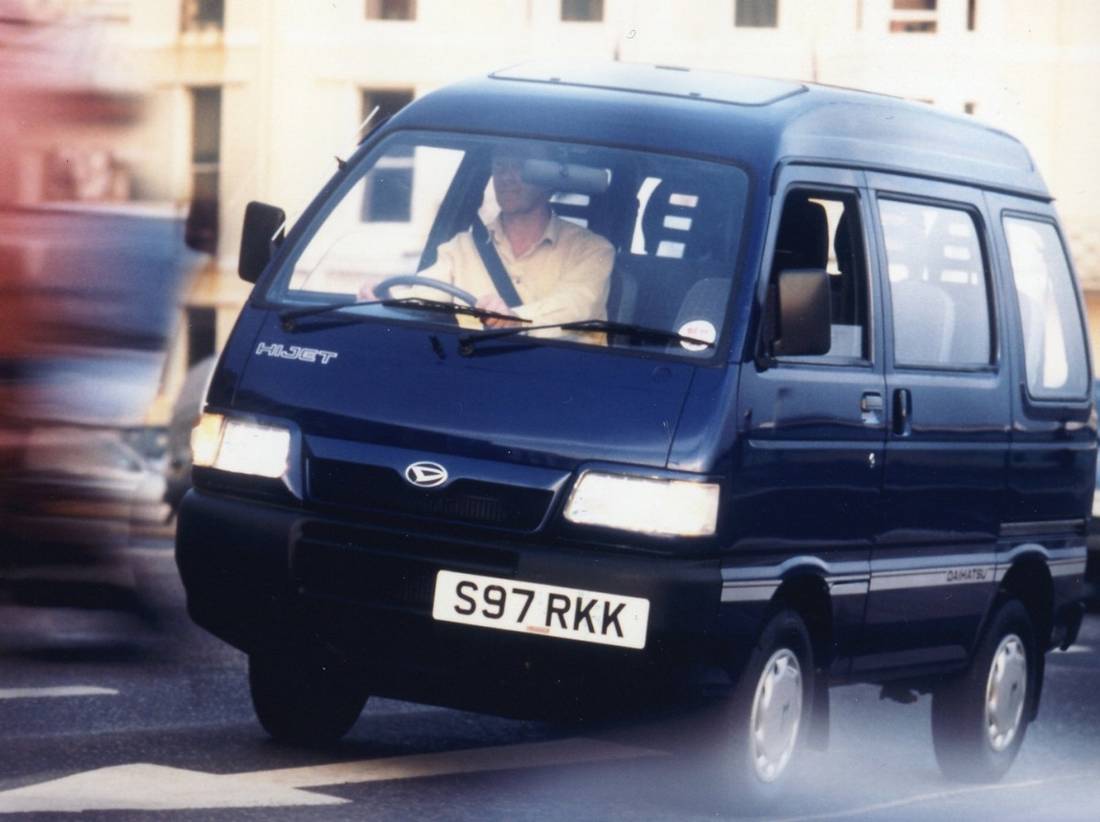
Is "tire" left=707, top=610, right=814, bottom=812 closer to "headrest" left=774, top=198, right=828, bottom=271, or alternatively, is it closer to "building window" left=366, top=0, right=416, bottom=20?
"headrest" left=774, top=198, right=828, bottom=271

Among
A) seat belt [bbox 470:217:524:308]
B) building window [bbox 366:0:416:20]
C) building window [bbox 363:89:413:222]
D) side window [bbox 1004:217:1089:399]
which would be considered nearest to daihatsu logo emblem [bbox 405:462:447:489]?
seat belt [bbox 470:217:524:308]

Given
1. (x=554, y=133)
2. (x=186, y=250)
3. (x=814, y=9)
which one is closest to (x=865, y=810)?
(x=554, y=133)

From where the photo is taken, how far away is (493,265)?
6.62 meters

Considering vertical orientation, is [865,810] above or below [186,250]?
below

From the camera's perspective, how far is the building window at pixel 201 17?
6.42 feet

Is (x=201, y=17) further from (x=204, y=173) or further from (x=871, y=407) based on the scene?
(x=871, y=407)

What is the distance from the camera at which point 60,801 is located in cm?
568

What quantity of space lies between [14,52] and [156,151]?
16 cm

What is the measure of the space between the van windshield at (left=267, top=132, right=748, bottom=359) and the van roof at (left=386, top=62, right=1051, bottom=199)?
65mm

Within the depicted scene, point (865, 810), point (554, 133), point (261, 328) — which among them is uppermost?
point (554, 133)

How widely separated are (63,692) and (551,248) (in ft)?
9.36

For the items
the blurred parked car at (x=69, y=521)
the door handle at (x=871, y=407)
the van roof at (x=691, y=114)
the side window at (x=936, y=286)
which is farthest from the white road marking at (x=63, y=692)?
the blurred parked car at (x=69, y=521)

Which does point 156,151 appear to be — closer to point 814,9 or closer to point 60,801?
point 60,801

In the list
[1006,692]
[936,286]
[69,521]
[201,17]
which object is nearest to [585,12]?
[1006,692]
